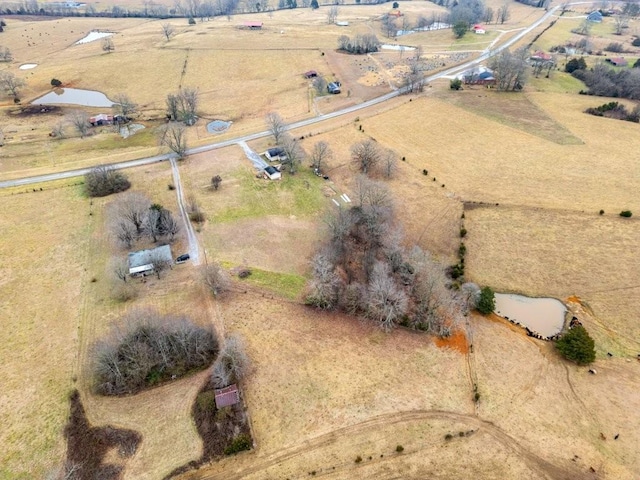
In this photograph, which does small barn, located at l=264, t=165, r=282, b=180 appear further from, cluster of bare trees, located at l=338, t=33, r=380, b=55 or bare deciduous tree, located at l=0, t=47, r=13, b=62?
bare deciduous tree, located at l=0, t=47, r=13, b=62

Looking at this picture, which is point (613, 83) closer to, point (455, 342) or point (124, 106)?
point (455, 342)

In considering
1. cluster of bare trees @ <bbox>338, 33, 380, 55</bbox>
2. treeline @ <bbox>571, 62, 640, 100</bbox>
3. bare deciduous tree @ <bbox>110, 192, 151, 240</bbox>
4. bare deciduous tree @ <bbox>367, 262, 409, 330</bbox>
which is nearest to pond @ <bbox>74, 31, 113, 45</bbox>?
cluster of bare trees @ <bbox>338, 33, 380, 55</bbox>

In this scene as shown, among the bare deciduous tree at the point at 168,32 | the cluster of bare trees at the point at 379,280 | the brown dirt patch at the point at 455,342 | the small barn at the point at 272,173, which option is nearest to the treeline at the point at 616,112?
the cluster of bare trees at the point at 379,280

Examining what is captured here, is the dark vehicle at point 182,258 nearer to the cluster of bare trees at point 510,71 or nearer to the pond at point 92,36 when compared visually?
the cluster of bare trees at point 510,71

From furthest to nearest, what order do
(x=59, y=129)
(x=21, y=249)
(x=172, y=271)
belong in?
(x=59, y=129) < (x=21, y=249) < (x=172, y=271)

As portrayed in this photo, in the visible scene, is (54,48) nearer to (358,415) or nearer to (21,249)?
(21,249)

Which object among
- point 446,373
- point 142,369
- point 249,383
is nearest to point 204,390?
point 249,383

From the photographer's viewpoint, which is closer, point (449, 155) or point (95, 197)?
point (95, 197)

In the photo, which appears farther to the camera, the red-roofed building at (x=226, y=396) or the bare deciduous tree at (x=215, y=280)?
the bare deciduous tree at (x=215, y=280)
